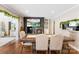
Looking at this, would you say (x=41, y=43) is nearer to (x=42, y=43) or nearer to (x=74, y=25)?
(x=42, y=43)

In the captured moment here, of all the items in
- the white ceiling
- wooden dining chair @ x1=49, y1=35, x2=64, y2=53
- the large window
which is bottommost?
wooden dining chair @ x1=49, y1=35, x2=64, y2=53

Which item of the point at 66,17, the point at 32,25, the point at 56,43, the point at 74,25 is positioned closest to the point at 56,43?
the point at 56,43

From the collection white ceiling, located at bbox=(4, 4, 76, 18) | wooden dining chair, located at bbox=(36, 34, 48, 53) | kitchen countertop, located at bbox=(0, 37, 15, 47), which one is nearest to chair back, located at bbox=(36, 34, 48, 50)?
wooden dining chair, located at bbox=(36, 34, 48, 53)

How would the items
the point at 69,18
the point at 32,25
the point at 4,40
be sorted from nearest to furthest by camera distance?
1. the point at 32,25
2. the point at 4,40
3. the point at 69,18

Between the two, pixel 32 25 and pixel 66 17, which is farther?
pixel 66 17

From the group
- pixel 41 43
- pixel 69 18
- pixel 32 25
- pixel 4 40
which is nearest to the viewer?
pixel 32 25

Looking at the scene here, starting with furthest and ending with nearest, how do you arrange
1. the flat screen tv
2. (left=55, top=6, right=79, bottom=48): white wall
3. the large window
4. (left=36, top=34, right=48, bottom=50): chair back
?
1. the flat screen tv
2. (left=36, top=34, right=48, bottom=50): chair back
3. (left=55, top=6, right=79, bottom=48): white wall
4. the large window

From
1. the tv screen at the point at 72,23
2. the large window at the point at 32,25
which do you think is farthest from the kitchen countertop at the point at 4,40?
the tv screen at the point at 72,23

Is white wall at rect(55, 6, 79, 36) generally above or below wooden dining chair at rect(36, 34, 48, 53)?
above

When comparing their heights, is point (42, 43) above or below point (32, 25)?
below

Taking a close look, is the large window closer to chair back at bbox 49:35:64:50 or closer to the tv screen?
chair back at bbox 49:35:64:50

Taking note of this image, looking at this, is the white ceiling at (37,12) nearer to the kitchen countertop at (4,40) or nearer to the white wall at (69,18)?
the white wall at (69,18)
